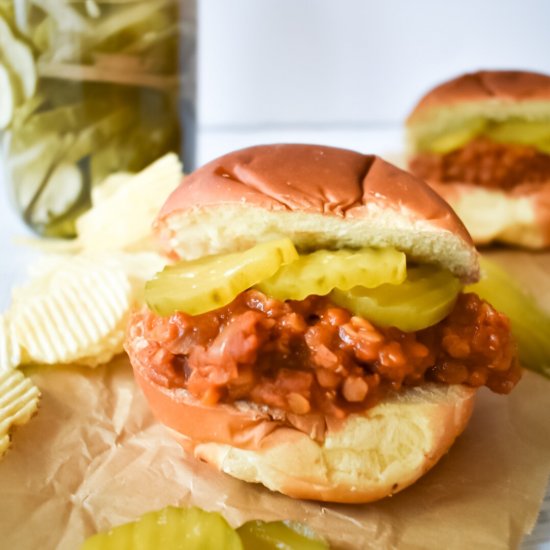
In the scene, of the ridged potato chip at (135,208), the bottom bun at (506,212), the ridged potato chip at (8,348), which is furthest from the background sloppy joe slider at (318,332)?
the bottom bun at (506,212)

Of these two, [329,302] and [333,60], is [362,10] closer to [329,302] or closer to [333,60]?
[333,60]

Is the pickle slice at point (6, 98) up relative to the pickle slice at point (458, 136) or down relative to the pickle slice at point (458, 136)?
up

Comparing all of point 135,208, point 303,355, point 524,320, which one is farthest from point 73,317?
point 524,320

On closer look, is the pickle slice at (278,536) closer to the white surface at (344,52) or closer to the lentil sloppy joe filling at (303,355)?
the lentil sloppy joe filling at (303,355)

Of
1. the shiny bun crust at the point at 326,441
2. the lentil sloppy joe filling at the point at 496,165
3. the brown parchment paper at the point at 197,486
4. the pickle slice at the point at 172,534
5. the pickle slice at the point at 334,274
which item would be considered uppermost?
the pickle slice at the point at 334,274

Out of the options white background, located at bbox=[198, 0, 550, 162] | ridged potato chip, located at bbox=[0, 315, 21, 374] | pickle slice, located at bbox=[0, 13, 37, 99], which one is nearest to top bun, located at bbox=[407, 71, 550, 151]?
white background, located at bbox=[198, 0, 550, 162]

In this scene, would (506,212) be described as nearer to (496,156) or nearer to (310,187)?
(496,156)

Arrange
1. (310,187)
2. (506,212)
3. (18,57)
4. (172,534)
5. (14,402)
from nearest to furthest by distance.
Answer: (172,534), (310,187), (14,402), (18,57), (506,212)
